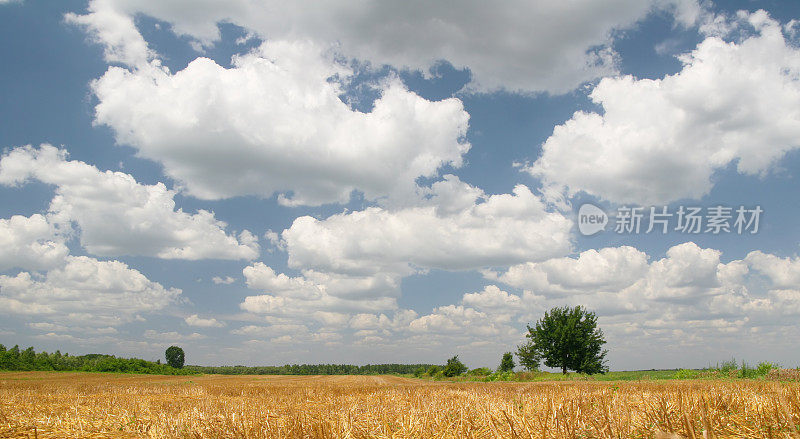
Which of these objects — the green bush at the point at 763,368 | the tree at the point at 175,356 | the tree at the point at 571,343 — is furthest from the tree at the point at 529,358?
the tree at the point at 175,356

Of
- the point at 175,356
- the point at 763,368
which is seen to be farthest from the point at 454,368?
the point at 175,356

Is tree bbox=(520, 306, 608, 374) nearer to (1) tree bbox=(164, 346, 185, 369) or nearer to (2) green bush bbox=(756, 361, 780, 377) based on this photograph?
(2) green bush bbox=(756, 361, 780, 377)

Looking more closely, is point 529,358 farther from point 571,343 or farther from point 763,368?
point 763,368

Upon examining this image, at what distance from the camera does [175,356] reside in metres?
140

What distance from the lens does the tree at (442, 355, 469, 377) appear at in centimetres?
7575

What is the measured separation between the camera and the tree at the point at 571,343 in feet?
217

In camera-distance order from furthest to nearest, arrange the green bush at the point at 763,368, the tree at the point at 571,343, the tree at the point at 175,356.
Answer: the tree at the point at 175,356 → the tree at the point at 571,343 → the green bush at the point at 763,368

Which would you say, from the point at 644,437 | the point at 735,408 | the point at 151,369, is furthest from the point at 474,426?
the point at 151,369

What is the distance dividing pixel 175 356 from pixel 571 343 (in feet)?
409

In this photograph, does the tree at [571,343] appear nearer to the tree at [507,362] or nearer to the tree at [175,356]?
the tree at [507,362]

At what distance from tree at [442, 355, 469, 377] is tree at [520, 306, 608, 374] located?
13608mm

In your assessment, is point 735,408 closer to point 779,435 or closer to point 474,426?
point 779,435

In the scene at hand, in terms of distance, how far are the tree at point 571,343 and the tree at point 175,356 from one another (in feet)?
386

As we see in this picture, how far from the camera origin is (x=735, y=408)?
16.8ft
